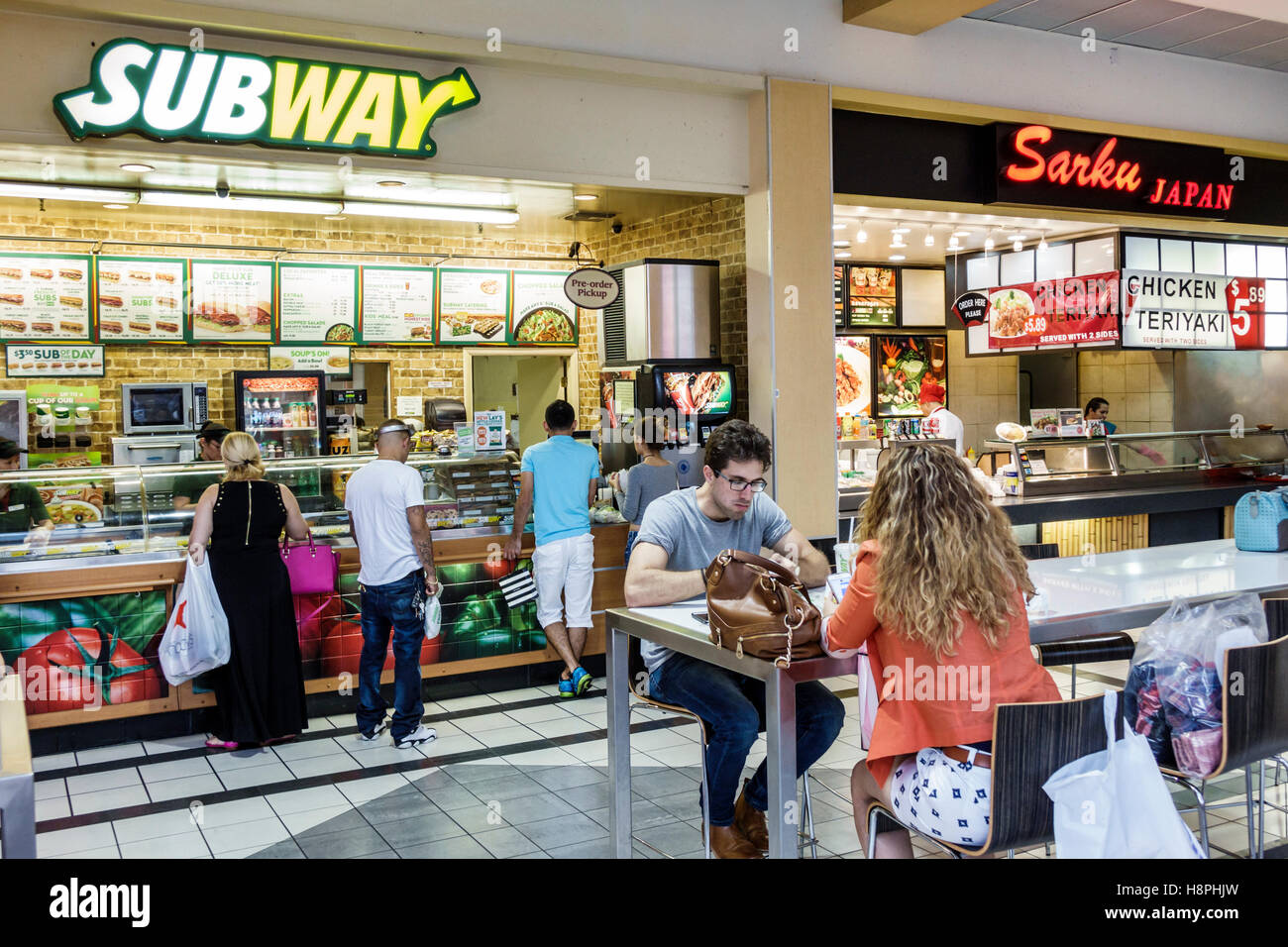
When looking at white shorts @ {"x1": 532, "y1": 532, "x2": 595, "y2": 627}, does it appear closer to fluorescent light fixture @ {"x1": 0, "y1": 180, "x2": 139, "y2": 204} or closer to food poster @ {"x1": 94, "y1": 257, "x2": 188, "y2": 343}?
fluorescent light fixture @ {"x1": 0, "y1": 180, "x2": 139, "y2": 204}

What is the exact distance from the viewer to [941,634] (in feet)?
8.57

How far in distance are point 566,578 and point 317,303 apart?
12.8 ft

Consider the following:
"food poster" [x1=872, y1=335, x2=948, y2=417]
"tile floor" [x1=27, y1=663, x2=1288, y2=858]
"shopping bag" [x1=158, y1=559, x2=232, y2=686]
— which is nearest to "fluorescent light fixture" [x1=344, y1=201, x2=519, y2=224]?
"shopping bag" [x1=158, y1=559, x2=232, y2=686]

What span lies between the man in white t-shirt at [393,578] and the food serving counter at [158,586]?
554mm

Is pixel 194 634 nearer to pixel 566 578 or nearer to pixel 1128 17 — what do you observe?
pixel 566 578

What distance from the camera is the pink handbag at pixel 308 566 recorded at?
5586 millimetres

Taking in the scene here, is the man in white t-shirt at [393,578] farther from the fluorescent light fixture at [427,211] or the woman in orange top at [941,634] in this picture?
the woman in orange top at [941,634]

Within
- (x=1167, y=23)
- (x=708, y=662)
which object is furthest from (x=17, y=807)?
(x=1167, y=23)

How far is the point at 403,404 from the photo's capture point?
9.37 m

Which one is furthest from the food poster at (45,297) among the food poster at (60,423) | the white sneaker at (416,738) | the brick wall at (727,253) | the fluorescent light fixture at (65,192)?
the white sneaker at (416,738)

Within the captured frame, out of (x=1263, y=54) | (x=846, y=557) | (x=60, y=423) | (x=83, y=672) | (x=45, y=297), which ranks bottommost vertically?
(x=83, y=672)

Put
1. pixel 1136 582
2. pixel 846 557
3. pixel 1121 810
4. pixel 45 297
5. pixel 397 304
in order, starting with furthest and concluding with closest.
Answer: pixel 397 304 < pixel 45 297 < pixel 1136 582 < pixel 846 557 < pixel 1121 810

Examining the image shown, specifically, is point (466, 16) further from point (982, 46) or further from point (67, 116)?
point (982, 46)
